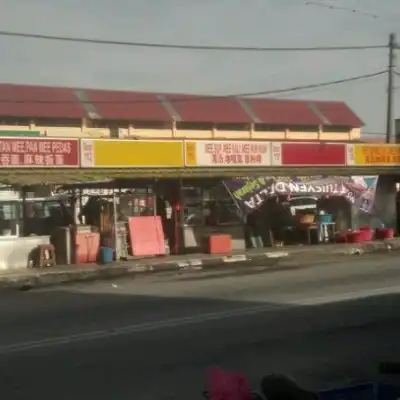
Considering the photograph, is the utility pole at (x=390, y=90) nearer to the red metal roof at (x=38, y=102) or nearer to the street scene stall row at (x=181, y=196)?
the street scene stall row at (x=181, y=196)

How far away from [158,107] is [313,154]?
93.5 ft

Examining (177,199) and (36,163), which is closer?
(36,163)

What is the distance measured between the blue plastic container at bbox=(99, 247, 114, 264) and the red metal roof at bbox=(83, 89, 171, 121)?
1185 inches

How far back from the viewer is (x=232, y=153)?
27.7 metres

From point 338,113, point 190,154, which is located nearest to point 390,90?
point 190,154

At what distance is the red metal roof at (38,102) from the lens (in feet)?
167

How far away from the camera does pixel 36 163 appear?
2352 centimetres

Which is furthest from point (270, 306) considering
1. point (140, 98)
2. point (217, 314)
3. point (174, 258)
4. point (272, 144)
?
point (140, 98)

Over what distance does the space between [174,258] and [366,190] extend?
864 cm

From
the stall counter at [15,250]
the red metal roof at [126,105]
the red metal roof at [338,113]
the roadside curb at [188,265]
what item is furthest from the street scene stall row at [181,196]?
the red metal roof at [338,113]

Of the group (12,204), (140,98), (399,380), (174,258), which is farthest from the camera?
(140,98)

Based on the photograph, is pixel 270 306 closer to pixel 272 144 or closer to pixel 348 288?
pixel 348 288

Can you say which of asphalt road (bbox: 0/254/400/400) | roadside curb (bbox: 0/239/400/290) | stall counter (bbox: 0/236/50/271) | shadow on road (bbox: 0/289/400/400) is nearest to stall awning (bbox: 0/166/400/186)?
stall counter (bbox: 0/236/50/271)

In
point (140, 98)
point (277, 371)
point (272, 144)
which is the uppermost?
point (140, 98)
